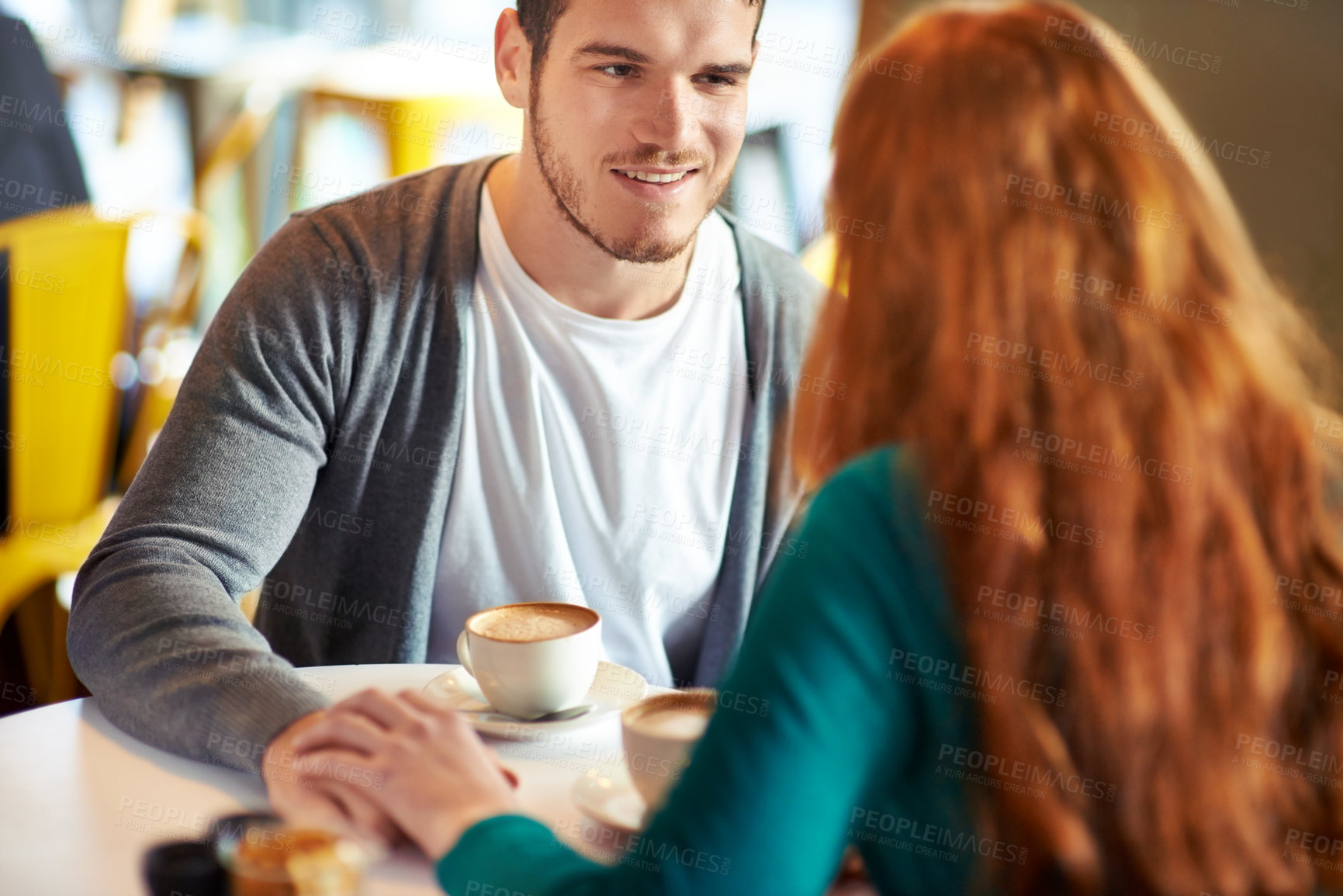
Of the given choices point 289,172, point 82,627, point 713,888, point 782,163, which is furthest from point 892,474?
point 289,172

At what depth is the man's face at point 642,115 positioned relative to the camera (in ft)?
4.30

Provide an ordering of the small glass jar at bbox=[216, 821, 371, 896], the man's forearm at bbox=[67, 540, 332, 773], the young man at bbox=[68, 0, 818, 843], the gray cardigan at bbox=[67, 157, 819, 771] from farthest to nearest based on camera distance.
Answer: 1. the young man at bbox=[68, 0, 818, 843]
2. the gray cardigan at bbox=[67, 157, 819, 771]
3. the man's forearm at bbox=[67, 540, 332, 773]
4. the small glass jar at bbox=[216, 821, 371, 896]

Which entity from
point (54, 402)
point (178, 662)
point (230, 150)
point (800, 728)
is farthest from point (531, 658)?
point (230, 150)

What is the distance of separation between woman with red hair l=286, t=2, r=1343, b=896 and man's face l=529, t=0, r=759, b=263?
0.72 meters

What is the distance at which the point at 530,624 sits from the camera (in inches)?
37.0

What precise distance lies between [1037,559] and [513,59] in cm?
114

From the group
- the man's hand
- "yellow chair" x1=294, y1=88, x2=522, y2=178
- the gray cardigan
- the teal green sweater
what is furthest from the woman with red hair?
"yellow chair" x1=294, y1=88, x2=522, y2=178

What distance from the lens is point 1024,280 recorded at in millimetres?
601

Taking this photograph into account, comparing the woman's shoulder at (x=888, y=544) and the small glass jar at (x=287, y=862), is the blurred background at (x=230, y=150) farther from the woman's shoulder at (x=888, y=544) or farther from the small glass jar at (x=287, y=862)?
the small glass jar at (x=287, y=862)

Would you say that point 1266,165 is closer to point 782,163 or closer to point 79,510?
point 782,163

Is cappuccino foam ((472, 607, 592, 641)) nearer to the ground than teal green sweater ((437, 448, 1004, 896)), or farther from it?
nearer to the ground

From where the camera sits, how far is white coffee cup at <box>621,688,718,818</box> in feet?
2.29

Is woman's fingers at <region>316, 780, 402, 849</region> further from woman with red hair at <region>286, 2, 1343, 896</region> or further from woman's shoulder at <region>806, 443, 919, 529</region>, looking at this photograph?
woman's shoulder at <region>806, 443, 919, 529</region>

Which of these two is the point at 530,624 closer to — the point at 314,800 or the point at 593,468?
the point at 314,800
